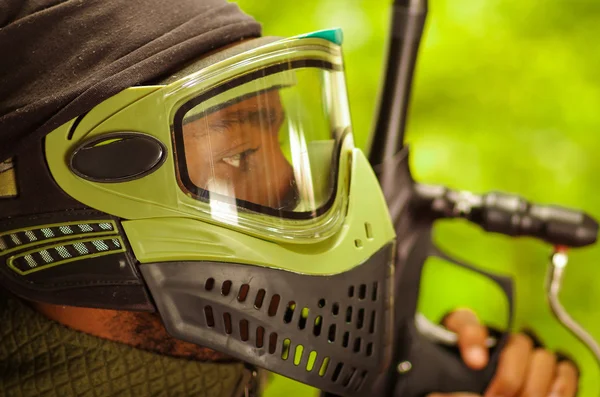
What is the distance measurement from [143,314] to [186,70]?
32 centimetres

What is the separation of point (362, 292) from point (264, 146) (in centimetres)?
23

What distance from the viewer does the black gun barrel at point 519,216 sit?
41.4 inches

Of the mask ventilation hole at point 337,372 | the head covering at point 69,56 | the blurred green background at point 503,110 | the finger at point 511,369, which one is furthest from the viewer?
the blurred green background at point 503,110

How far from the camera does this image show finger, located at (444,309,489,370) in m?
1.08

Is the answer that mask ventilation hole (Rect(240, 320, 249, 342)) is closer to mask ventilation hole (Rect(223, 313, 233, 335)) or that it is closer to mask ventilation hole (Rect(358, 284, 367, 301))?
mask ventilation hole (Rect(223, 313, 233, 335))

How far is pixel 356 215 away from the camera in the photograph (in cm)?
82

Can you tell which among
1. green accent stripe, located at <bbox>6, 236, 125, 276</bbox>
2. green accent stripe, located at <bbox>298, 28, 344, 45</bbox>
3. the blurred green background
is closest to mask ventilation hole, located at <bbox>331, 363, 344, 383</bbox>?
green accent stripe, located at <bbox>6, 236, 125, 276</bbox>

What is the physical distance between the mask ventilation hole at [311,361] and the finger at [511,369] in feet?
1.41

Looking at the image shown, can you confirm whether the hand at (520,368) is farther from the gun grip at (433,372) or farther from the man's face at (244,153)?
the man's face at (244,153)

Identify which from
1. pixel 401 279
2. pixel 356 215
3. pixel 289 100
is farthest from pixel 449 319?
pixel 289 100

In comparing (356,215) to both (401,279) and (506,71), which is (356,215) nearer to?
(401,279)

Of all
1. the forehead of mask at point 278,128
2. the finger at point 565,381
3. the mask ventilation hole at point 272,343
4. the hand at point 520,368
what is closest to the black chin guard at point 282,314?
the mask ventilation hole at point 272,343

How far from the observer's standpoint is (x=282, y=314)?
757mm

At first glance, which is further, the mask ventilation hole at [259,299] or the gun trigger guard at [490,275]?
the gun trigger guard at [490,275]
